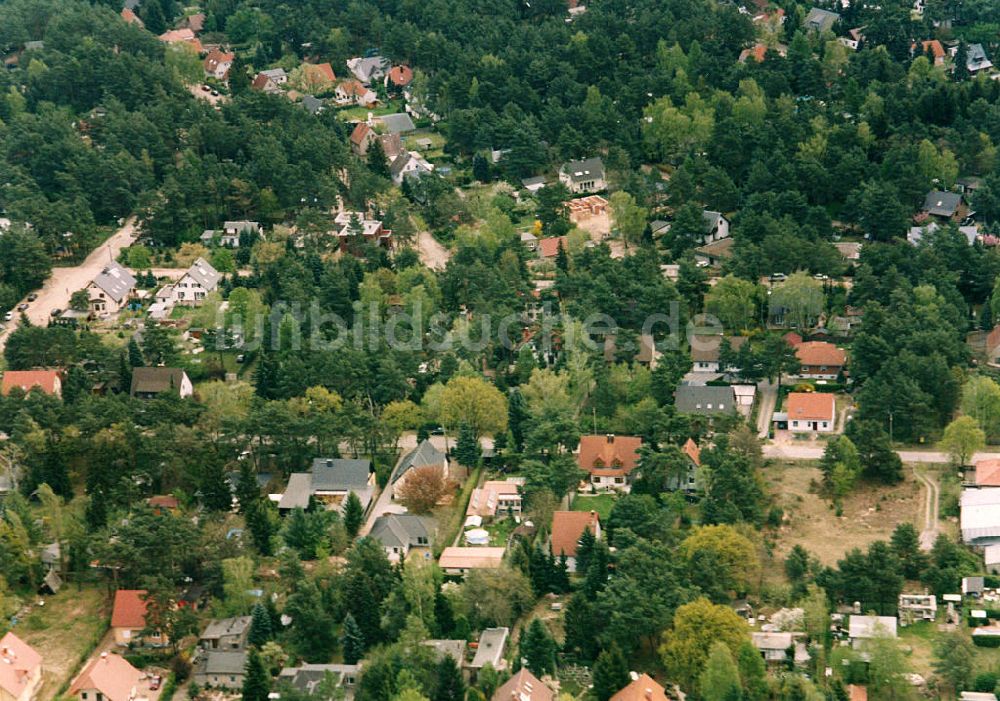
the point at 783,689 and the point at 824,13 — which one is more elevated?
the point at 824,13

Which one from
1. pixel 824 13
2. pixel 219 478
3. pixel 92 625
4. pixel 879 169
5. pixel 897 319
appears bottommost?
pixel 92 625

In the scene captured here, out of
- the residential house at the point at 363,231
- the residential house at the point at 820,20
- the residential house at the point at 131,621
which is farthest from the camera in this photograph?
the residential house at the point at 820,20

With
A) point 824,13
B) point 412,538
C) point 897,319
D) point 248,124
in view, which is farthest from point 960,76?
point 412,538

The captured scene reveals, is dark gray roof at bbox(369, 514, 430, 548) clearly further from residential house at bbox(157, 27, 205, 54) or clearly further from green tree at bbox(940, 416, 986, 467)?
residential house at bbox(157, 27, 205, 54)

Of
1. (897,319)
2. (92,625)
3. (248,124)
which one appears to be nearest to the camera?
(92,625)

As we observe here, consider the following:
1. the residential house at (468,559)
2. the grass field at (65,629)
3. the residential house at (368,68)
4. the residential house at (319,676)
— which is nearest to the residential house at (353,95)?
the residential house at (368,68)

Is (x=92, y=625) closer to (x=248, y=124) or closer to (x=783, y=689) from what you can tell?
(x=783, y=689)

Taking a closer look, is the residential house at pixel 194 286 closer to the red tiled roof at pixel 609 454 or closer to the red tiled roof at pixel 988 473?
the red tiled roof at pixel 609 454
